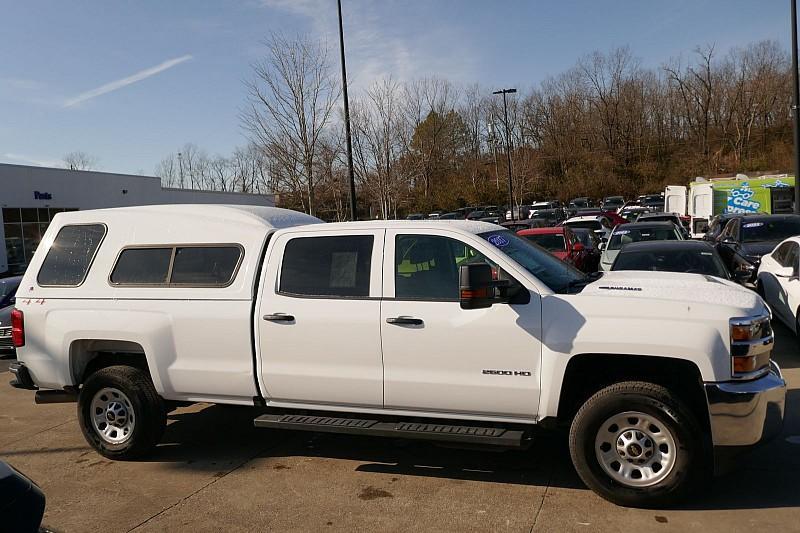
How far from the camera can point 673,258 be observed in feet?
31.1

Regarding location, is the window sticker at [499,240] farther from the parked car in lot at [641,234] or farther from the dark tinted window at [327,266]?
the parked car in lot at [641,234]

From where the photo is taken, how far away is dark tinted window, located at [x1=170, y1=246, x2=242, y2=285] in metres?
5.62

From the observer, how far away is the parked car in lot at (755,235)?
42.6ft

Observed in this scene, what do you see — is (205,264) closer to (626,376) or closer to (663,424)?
(626,376)

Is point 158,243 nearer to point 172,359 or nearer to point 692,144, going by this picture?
point 172,359

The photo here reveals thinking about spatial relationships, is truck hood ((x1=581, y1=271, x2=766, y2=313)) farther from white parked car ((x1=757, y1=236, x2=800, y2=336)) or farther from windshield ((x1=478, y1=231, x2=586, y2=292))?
white parked car ((x1=757, y1=236, x2=800, y2=336))

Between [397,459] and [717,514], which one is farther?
[397,459]

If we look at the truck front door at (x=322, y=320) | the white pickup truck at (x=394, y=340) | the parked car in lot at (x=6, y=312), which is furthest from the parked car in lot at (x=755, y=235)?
the parked car in lot at (x=6, y=312)

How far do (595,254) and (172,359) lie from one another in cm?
1247

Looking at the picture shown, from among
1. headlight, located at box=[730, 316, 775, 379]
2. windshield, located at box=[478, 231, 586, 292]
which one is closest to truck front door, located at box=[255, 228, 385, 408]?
windshield, located at box=[478, 231, 586, 292]

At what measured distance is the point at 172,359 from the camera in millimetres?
5656

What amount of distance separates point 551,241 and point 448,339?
398 inches

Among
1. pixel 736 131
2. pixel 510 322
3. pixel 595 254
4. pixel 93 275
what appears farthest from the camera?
pixel 736 131

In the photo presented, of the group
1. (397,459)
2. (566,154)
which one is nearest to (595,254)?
(397,459)
